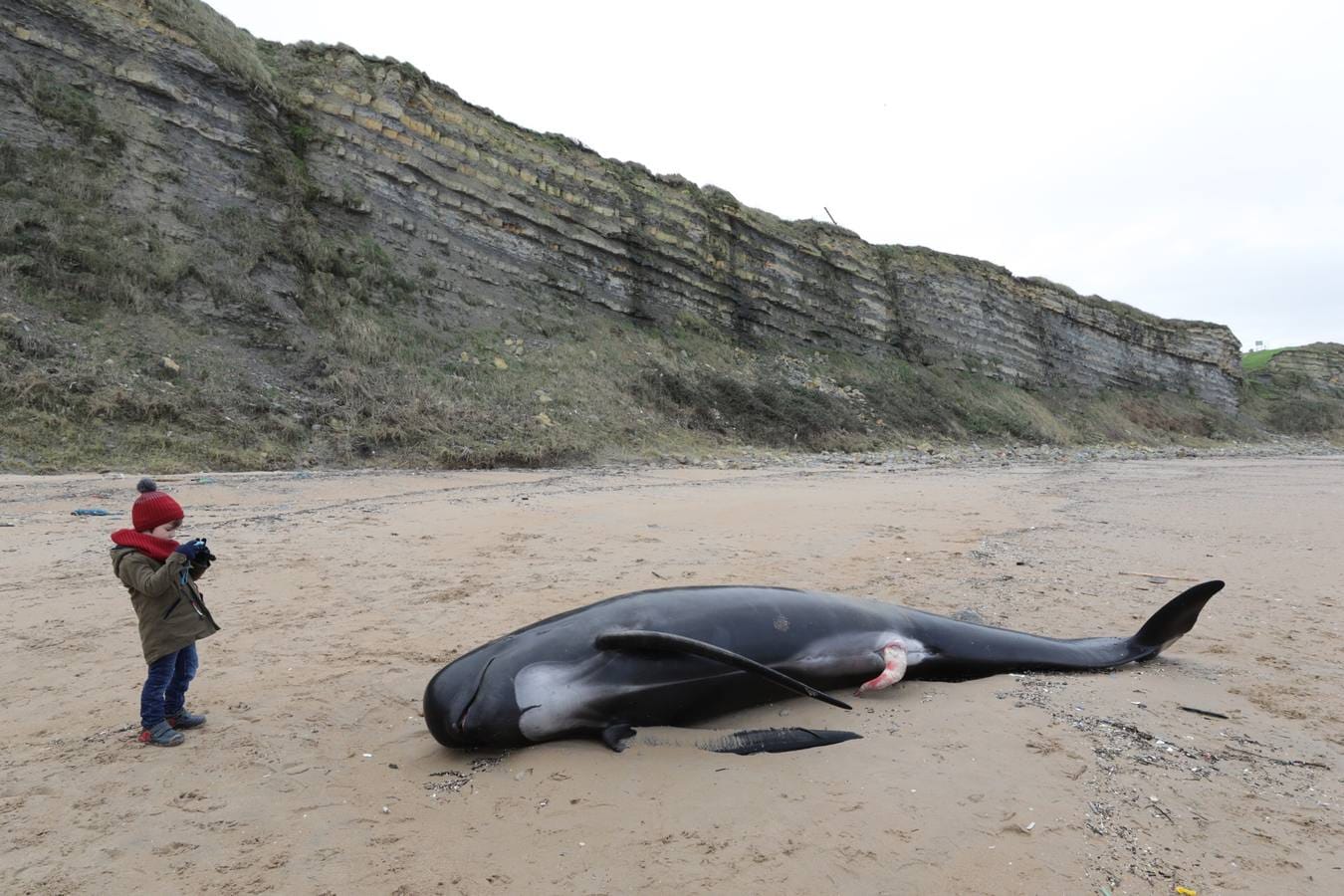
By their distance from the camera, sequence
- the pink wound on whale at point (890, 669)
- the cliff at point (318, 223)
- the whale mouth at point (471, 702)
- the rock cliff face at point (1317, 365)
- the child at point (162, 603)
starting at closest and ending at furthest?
the whale mouth at point (471, 702) → the child at point (162, 603) → the pink wound on whale at point (890, 669) → the cliff at point (318, 223) → the rock cliff face at point (1317, 365)

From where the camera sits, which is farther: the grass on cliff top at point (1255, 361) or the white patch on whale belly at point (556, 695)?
the grass on cliff top at point (1255, 361)

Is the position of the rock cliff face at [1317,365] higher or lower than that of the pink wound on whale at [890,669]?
higher

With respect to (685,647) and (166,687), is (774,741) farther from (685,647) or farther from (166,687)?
(166,687)

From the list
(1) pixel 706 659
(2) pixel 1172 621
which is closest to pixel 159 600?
(1) pixel 706 659

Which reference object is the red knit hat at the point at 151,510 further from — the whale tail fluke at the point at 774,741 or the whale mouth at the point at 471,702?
the whale tail fluke at the point at 774,741

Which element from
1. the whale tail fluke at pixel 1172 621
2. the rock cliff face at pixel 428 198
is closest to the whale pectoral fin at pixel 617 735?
the whale tail fluke at pixel 1172 621

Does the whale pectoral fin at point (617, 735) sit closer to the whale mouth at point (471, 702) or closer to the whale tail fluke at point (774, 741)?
the whale tail fluke at point (774, 741)

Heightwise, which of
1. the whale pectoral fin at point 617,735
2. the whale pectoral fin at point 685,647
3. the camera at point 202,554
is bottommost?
the whale pectoral fin at point 617,735

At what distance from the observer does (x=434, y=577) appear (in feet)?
19.6

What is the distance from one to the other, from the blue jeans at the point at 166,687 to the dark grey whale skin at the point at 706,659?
112cm

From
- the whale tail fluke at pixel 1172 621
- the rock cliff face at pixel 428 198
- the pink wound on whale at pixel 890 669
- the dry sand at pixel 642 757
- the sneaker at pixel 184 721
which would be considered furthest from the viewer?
the rock cliff face at pixel 428 198

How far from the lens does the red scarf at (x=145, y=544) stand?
132 inches

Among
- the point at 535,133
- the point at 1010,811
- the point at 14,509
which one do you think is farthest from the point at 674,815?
the point at 535,133

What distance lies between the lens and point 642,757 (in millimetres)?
3146
